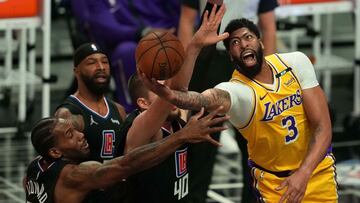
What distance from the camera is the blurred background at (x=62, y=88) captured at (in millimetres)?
11039

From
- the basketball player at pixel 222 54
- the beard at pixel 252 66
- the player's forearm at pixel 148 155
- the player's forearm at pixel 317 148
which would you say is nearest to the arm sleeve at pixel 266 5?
the basketball player at pixel 222 54

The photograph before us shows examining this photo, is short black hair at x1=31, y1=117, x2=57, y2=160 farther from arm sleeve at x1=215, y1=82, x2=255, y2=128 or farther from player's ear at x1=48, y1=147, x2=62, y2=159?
arm sleeve at x1=215, y1=82, x2=255, y2=128

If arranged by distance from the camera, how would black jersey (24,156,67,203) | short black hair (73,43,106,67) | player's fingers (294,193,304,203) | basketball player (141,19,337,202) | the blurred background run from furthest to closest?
1. the blurred background
2. short black hair (73,43,106,67)
3. basketball player (141,19,337,202)
4. player's fingers (294,193,304,203)
5. black jersey (24,156,67,203)

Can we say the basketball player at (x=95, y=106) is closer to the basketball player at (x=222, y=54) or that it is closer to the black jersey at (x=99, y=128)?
the black jersey at (x=99, y=128)

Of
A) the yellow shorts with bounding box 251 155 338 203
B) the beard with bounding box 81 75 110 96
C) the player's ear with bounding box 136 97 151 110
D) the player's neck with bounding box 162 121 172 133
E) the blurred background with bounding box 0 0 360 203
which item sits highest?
the player's ear with bounding box 136 97 151 110

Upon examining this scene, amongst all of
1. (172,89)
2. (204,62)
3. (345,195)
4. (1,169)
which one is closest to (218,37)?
(172,89)

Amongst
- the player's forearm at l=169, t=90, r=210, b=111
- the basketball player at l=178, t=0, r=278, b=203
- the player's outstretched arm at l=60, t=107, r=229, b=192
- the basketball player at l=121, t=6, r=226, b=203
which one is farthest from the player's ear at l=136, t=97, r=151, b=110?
the basketball player at l=178, t=0, r=278, b=203

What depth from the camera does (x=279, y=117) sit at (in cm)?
787

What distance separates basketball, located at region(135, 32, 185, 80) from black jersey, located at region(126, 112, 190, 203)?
687 mm

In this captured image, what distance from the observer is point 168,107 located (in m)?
7.06

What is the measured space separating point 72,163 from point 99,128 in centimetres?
132

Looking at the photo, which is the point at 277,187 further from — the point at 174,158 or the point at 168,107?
the point at 168,107

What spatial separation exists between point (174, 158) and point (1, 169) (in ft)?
14.7

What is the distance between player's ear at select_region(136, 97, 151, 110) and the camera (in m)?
7.66
